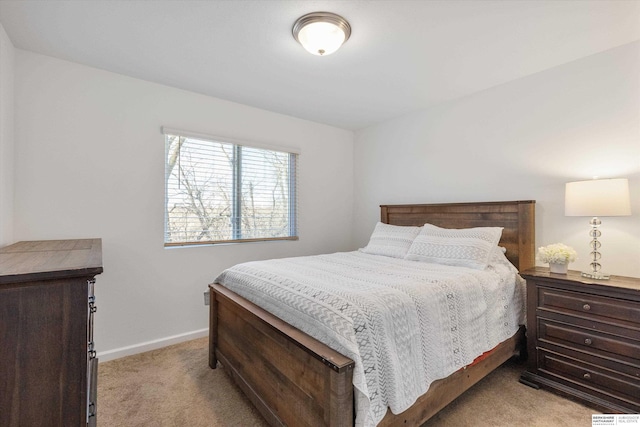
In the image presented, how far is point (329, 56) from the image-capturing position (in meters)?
2.24

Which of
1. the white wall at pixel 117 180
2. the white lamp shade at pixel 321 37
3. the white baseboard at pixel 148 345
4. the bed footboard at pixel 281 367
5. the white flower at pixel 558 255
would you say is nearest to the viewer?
the bed footboard at pixel 281 367

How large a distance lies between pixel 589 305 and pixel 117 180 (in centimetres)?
362

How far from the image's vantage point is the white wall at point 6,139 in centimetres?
193

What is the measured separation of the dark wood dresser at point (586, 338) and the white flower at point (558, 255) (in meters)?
0.10

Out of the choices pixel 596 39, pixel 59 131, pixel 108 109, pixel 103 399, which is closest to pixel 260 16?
pixel 108 109

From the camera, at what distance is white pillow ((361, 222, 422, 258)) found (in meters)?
2.84

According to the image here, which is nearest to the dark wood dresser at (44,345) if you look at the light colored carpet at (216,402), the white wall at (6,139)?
the light colored carpet at (216,402)

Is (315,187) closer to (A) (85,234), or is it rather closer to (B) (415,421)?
(A) (85,234)

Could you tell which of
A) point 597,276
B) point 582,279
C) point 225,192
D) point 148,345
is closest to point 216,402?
point 148,345

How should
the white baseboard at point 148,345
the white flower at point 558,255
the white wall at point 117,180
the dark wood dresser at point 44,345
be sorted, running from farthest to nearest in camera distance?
the white baseboard at point 148,345 < the white wall at point 117,180 < the white flower at point 558,255 < the dark wood dresser at point 44,345

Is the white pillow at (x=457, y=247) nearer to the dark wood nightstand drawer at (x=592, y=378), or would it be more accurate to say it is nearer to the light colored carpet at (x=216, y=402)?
the dark wood nightstand drawer at (x=592, y=378)

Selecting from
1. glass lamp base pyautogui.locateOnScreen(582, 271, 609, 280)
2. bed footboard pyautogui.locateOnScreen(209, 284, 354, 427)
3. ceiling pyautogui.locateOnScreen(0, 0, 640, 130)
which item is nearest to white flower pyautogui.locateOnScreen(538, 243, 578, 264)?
glass lamp base pyautogui.locateOnScreen(582, 271, 609, 280)

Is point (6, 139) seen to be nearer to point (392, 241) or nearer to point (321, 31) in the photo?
point (321, 31)

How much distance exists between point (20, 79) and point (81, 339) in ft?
7.54
